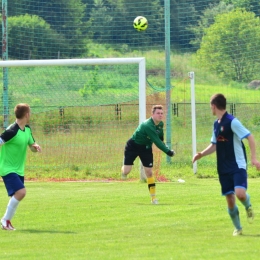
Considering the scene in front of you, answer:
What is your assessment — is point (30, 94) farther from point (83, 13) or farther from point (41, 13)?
point (83, 13)

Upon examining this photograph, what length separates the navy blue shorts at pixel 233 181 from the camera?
9148 mm

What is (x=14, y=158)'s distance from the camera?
10711 millimetres

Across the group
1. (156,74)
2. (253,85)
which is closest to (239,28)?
(253,85)

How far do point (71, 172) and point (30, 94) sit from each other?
11.4ft

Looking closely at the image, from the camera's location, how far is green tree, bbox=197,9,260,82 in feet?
70.5

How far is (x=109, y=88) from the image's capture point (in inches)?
927

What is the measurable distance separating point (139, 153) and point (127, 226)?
3.96 meters

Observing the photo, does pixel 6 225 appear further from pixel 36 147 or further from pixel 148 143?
pixel 148 143

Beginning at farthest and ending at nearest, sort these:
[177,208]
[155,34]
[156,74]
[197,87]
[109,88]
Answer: [156,74]
[197,87]
[155,34]
[109,88]
[177,208]

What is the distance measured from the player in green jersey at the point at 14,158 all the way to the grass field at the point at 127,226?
377 mm

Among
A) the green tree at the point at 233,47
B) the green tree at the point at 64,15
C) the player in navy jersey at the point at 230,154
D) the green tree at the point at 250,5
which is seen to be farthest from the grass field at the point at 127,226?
the green tree at the point at 64,15

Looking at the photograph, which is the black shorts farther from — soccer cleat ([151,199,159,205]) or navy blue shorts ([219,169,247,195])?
navy blue shorts ([219,169,247,195])

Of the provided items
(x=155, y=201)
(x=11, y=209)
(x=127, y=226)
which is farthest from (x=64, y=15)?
(x=127, y=226)

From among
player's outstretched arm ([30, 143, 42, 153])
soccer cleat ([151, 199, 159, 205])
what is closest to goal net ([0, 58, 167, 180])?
soccer cleat ([151, 199, 159, 205])
